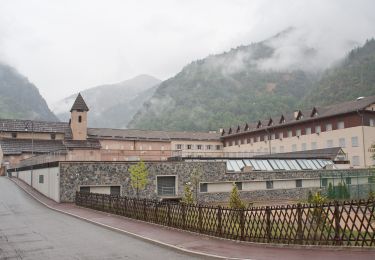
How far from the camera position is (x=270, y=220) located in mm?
15242

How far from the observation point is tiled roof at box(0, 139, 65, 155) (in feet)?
221

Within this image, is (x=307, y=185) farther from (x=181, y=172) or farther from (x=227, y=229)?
(x=227, y=229)

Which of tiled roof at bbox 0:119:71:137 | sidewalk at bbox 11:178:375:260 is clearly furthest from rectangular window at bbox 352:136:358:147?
tiled roof at bbox 0:119:71:137

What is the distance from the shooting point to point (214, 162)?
41531mm

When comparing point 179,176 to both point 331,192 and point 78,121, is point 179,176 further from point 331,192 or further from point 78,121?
point 78,121

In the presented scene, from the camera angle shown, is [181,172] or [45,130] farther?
[45,130]

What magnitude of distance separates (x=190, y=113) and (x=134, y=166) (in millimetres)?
122216

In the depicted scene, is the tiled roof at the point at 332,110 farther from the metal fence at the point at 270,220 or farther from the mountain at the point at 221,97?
the mountain at the point at 221,97

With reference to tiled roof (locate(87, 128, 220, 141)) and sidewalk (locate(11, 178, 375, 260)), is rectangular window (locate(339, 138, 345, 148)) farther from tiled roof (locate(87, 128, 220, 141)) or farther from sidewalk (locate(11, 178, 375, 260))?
sidewalk (locate(11, 178, 375, 260))

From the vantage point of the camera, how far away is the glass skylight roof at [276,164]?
4500cm

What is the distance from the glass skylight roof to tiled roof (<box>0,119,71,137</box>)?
44.5m

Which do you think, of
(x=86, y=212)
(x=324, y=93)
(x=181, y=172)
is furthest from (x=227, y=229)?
(x=324, y=93)

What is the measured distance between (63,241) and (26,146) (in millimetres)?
58890

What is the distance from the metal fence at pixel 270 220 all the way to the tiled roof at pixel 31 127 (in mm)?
57241
